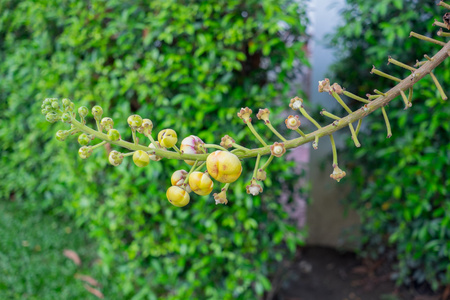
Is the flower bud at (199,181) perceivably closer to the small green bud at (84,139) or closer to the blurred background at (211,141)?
the small green bud at (84,139)

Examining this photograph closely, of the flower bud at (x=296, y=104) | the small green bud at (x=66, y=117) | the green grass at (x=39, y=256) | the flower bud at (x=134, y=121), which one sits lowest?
the green grass at (x=39, y=256)

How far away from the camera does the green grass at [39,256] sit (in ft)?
9.96

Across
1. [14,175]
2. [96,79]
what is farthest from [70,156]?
[14,175]

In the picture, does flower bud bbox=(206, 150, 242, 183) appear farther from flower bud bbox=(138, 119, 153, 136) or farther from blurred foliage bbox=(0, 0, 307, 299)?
blurred foliage bbox=(0, 0, 307, 299)

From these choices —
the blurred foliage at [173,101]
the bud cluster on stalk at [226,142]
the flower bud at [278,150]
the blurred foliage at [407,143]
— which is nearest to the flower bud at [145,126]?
the bud cluster on stalk at [226,142]

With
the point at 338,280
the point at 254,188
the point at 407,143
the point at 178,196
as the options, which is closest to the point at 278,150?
the point at 254,188

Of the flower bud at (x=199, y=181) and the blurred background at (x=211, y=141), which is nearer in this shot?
the flower bud at (x=199, y=181)

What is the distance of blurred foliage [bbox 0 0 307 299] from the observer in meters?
2.37

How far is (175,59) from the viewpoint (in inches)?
95.1

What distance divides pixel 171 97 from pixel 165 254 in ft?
3.68

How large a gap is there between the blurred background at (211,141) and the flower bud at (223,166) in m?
1.72

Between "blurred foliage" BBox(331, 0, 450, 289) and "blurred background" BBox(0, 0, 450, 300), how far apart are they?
0.5 inches

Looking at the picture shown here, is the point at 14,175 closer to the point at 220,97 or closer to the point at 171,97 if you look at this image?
the point at 171,97

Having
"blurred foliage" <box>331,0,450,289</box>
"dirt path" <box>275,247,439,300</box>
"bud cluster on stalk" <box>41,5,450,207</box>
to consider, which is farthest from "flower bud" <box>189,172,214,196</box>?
"dirt path" <box>275,247,439,300</box>
